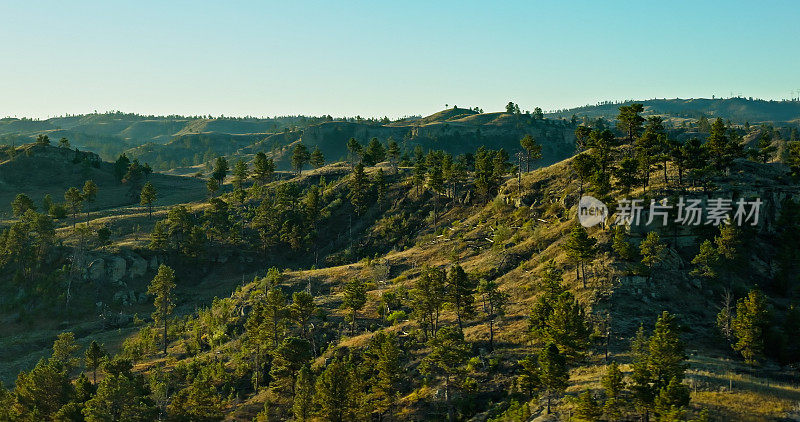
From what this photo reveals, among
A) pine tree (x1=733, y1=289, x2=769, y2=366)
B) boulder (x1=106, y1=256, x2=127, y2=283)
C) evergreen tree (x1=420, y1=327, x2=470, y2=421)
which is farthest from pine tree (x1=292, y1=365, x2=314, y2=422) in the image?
boulder (x1=106, y1=256, x2=127, y2=283)

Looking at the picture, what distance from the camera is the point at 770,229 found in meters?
75.6

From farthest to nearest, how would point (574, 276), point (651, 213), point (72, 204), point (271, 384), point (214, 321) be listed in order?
1. point (72, 204)
2. point (214, 321)
3. point (651, 213)
4. point (574, 276)
5. point (271, 384)

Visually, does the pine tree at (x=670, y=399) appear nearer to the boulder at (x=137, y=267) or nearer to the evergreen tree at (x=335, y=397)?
the evergreen tree at (x=335, y=397)

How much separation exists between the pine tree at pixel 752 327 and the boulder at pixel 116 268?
385 ft

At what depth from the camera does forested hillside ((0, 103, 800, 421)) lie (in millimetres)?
50156

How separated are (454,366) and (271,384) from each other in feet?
79.6

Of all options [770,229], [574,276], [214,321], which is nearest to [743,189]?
[770,229]

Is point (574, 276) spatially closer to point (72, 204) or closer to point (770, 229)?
point (770, 229)

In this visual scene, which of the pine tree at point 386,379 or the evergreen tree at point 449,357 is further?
the pine tree at point 386,379

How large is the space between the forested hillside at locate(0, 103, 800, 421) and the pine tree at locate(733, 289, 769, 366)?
23 cm

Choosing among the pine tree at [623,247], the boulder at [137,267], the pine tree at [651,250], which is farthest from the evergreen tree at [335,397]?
the boulder at [137,267]

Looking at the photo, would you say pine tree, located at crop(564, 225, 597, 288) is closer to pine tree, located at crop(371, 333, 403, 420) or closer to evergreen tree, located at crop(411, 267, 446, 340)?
evergreen tree, located at crop(411, 267, 446, 340)

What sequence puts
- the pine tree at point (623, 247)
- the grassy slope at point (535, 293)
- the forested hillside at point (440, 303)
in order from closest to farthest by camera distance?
the grassy slope at point (535, 293)
the forested hillside at point (440, 303)
the pine tree at point (623, 247)

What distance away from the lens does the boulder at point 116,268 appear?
366 feet
